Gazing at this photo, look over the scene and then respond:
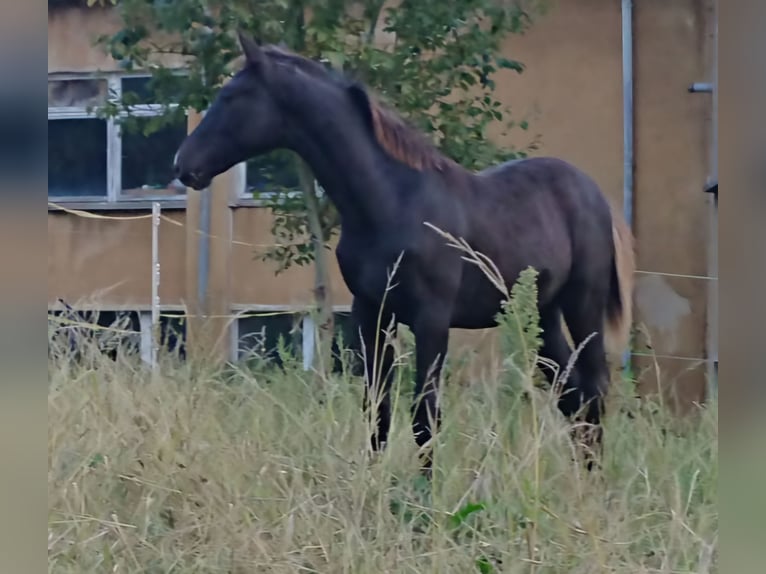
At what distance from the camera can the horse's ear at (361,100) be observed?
2.39 metres

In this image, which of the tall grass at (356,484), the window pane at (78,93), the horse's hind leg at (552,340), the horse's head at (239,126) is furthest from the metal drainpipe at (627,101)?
the window pane at (78,93)

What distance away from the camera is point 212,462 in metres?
2.04

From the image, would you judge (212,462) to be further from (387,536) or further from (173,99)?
(173,99)

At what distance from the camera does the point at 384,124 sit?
7.86 feet

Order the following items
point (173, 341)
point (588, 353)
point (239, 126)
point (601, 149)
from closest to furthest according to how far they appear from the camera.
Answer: point (239, 126)
point (588, 353)
point (173, 341)
point (601, 149)

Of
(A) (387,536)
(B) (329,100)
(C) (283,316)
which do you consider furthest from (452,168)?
(A) (387,536)

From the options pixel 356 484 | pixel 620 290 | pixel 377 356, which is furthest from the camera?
pixel 620 290

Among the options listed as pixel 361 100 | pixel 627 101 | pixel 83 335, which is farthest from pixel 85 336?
→ pixel 627 101

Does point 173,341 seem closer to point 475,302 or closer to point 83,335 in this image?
point 83,335

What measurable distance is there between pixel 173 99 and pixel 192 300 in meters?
0.74

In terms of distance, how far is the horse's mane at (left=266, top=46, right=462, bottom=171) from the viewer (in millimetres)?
2391

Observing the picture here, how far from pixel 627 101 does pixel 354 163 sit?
4.48 feet

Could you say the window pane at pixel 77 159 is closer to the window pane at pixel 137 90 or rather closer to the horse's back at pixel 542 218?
the window pane at pixel 137 90

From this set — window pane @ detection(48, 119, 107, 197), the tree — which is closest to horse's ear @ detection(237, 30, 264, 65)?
the tree
